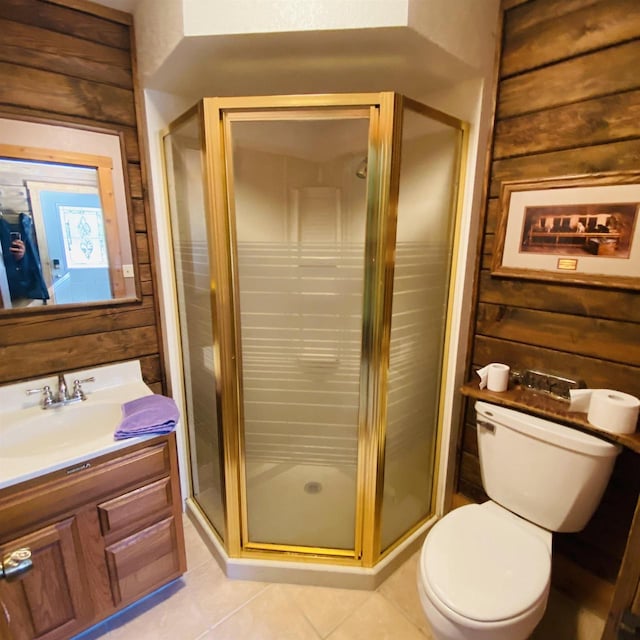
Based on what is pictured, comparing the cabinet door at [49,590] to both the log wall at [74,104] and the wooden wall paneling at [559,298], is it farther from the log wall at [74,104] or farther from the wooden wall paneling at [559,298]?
the wooden wall paneling at [559,298]

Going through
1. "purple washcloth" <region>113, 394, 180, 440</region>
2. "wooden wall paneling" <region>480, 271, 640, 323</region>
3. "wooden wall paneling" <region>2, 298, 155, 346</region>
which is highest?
"wooden wall paneling" <region>480, 271, 640, 323</region>

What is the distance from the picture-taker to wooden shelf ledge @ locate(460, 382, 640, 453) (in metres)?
1.15

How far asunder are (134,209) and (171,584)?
1.64m

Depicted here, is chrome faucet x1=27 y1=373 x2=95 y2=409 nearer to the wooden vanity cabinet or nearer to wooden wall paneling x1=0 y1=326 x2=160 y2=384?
wooden wall paneling x1=0 y1=326 x2=160 y2=384

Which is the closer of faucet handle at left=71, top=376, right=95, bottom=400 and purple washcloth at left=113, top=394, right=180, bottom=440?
purple washcloth at left=113, top=394, right=180, bottom=440

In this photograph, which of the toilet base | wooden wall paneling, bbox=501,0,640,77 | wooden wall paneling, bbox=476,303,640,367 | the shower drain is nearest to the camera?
the toilet base

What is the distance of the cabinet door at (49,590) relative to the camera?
3.57ft

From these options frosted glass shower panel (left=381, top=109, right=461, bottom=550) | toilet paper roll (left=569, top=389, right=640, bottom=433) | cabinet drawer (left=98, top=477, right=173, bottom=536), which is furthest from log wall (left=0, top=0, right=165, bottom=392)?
toilet paper roll (left=569, top=389, right=640, bottom=433)

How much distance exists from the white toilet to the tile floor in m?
0.42

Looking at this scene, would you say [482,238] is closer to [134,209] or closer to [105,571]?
[134,209]

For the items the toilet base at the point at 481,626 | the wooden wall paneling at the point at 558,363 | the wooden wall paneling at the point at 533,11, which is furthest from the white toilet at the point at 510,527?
the wooden wall paneling at the point at 533,11

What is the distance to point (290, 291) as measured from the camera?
152 cm

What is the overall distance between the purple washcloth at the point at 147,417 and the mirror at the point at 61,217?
0.50 m

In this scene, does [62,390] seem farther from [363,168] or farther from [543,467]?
[543,467]
